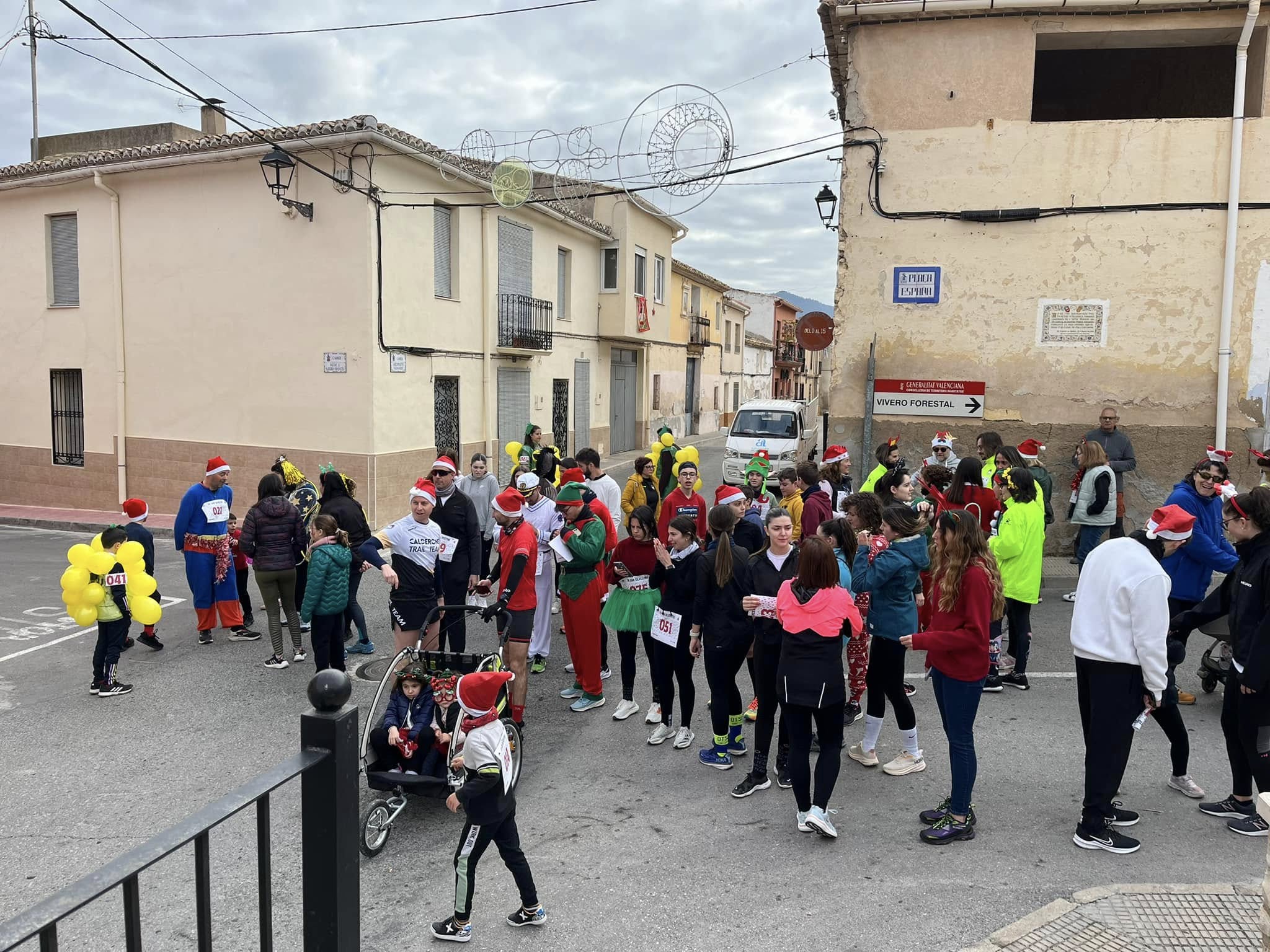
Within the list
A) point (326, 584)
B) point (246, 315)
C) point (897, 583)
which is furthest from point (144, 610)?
point (246, 315)

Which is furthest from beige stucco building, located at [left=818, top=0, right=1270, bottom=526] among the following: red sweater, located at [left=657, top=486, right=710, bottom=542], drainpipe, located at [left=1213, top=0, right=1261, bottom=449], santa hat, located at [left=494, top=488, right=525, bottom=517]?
santa hat, located at [left=494, top=488, right=525, bottom=517]

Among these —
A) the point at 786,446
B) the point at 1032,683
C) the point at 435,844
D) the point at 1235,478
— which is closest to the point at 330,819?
the point at 435,844

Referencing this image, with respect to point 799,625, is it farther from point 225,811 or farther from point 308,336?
point 308,336

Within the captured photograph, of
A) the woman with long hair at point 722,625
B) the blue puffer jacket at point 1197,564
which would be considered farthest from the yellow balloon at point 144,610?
the blue puffer jacket at point 1197,564

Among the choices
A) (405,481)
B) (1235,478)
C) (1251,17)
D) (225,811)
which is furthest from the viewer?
(405,481)

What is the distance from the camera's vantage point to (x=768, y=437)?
19469 millimetres

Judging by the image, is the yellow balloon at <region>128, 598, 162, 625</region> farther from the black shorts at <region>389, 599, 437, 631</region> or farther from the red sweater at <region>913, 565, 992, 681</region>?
the red sweater at <region>913, 565, 992, 681</region>

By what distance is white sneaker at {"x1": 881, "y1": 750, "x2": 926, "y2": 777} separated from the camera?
529 centimetres

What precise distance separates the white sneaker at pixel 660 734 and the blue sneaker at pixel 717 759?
1.30ft

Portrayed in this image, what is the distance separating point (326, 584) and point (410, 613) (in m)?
0.69

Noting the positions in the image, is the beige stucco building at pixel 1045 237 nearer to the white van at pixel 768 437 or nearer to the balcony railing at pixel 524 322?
the white van at pixel 768 437

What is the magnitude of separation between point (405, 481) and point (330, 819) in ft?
42.8

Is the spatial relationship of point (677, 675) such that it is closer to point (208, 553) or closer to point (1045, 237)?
point (208, 553)

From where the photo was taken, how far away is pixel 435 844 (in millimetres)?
4613
